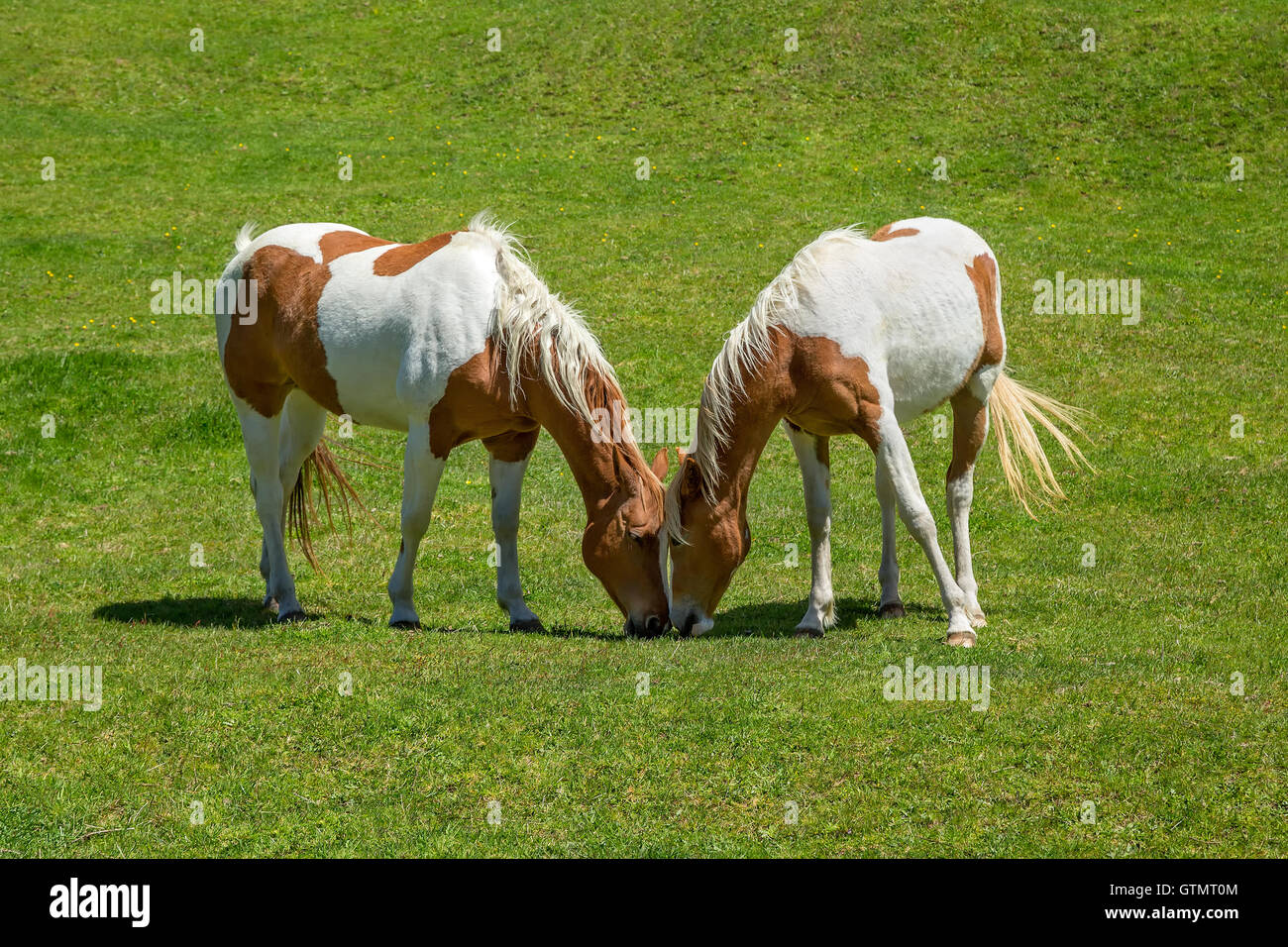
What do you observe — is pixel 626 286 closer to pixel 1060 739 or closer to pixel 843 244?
pixel 843 244

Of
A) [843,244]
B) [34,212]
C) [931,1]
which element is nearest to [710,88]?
[931,1]

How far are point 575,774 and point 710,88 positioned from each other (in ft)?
80.3

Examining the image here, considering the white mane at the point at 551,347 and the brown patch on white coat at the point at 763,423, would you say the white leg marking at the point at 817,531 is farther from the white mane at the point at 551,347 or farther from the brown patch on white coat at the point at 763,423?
the white mane at the point at 551,347

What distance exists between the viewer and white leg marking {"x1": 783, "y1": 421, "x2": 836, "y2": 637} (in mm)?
9609

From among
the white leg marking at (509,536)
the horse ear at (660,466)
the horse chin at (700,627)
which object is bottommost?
the horse chin at (700,627)

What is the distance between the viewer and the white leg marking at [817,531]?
9.61 meters

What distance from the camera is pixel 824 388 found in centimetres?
880

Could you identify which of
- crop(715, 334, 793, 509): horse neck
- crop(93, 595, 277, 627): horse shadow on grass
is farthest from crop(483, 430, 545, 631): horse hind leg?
crop(93, 595, 277, 627): horse shadow on grass

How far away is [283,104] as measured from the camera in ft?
94.1

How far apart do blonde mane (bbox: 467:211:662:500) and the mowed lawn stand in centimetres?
166

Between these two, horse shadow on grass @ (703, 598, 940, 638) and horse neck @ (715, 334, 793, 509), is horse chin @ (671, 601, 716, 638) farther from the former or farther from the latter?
horse neck @ (715, 334, 793, 509)

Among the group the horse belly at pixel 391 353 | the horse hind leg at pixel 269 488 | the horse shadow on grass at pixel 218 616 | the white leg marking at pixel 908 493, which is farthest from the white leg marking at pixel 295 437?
the white leg marking at pixel 908 493

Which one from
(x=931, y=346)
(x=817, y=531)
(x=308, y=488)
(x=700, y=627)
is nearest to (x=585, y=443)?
(x=700, y=627)

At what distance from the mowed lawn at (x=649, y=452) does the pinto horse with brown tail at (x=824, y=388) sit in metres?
0.60
